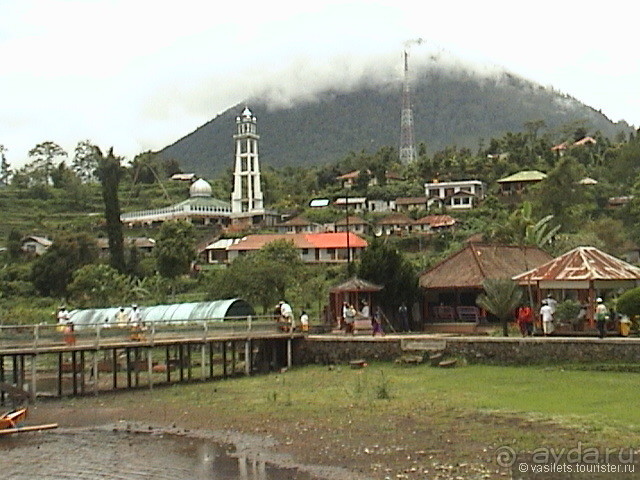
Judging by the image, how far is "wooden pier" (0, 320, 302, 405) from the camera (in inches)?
1270

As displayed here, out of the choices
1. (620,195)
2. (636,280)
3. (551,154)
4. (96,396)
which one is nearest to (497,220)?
(620,195)

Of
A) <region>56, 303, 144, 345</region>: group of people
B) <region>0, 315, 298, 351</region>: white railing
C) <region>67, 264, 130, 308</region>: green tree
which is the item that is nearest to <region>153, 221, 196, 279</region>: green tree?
<region>67, 264, 130, 308</region>: green tree

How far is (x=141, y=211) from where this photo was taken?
4348 inches

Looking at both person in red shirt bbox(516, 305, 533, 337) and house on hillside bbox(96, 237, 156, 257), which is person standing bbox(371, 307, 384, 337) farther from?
house on hillside bbox(96, 237, 156, 257)

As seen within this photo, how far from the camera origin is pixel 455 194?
99.9m

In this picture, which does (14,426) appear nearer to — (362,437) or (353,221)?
(362,437)

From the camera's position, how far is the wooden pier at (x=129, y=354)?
32250mm

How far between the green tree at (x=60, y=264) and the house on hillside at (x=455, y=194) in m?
40.4

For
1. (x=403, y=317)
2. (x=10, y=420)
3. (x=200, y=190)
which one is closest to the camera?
(x=10, y=420)

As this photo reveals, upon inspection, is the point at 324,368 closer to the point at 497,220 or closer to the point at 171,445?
the point at 171,445

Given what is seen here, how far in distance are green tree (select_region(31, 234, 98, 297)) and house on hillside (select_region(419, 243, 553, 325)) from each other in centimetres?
3390

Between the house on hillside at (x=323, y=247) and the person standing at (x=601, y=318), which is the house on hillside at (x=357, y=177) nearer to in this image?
the house on hillside at (x=323, y=247)

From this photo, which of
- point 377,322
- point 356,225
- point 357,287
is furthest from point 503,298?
point 356,225

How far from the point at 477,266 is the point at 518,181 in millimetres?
56195
